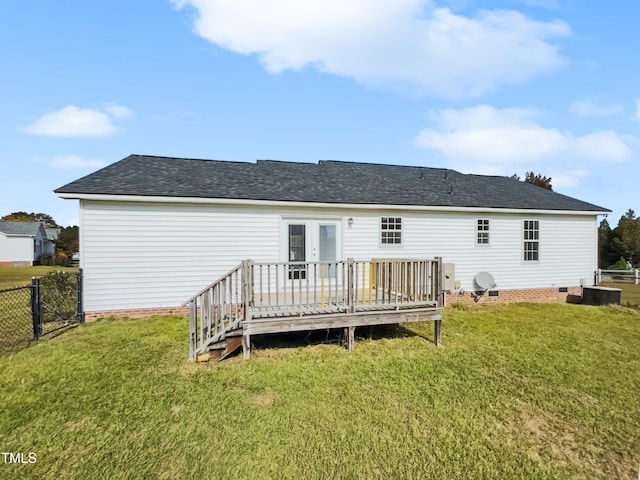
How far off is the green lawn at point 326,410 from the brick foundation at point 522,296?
4.28 m

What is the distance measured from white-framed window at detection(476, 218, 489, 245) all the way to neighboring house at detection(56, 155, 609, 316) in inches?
1.5

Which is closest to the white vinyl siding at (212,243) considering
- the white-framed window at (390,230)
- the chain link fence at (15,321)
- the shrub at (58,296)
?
the white-framed window at (390,230)

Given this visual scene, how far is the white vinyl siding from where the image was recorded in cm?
805

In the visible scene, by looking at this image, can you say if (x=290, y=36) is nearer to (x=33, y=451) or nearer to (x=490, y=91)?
(x=490, y=91)

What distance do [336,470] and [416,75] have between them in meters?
14.5

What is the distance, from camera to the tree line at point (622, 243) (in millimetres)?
24500

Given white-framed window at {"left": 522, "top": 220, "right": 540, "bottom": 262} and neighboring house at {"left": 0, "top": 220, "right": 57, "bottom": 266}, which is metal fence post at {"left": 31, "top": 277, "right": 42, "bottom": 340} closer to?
white-framed window at {"left": 522, "top": 220, "right": 540, "bottom": 262}

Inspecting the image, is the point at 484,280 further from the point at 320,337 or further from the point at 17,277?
the point at 17,277

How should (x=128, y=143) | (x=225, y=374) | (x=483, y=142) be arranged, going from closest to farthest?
(x=225, y=374)
(x=128, y=143)
(x=483, y=142)

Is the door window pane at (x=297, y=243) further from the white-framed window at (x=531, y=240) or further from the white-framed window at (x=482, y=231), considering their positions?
the white-framed window at (x=531, y=240)

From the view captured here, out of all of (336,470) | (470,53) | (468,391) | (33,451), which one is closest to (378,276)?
(468,391)

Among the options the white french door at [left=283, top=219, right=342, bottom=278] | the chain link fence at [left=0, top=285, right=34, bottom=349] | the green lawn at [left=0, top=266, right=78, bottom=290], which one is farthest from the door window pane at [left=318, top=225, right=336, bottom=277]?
the green lawn at [left=0, top=266, right=78, bottom=290]

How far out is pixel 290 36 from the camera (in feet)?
34.2

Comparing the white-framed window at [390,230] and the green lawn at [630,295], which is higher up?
the white-framed window at [390,230]
